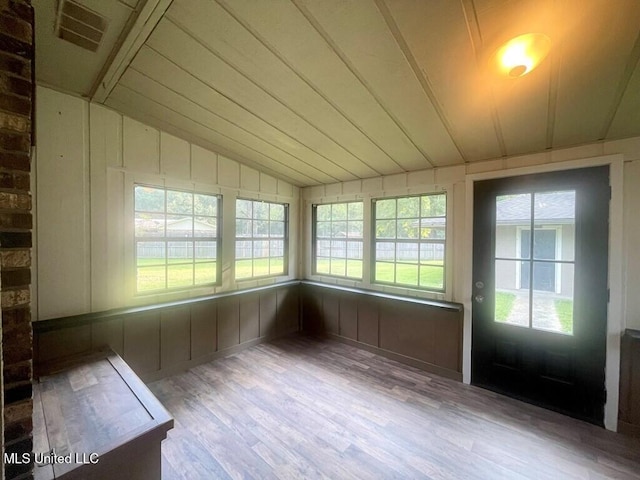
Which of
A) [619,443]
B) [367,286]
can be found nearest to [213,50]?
[367,286]

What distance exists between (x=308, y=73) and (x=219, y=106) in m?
0.93

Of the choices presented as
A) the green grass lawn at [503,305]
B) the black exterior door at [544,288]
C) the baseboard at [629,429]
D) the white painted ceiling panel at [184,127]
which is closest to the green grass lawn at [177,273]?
the white painted ceiling panel at [184,127]

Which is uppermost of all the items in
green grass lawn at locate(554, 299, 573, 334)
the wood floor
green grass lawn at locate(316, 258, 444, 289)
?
green grass lawn at locate(316, 258, 444, 289)

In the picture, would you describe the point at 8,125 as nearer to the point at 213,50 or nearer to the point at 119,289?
the point at 213,50

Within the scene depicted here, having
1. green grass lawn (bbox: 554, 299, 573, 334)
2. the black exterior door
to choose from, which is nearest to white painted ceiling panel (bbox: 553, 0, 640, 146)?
the black exterior door

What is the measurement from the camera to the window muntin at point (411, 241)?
3.08 metres

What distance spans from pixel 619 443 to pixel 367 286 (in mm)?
2474

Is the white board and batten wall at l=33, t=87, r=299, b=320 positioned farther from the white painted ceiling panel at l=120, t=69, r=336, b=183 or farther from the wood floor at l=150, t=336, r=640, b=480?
the wood floor at l=150, t=336, r=640, b=480

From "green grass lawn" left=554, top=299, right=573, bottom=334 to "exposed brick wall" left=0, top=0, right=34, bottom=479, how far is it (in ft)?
11.4

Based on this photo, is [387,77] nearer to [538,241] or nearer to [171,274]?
[538,241]

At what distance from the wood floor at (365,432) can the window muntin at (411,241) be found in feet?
3.65

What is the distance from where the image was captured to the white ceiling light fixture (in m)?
1.27

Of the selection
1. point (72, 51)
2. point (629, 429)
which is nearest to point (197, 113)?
point (72, 51)

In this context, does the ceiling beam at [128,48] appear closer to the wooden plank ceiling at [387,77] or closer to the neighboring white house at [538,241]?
the wooden plank ceiling at [387,77]
